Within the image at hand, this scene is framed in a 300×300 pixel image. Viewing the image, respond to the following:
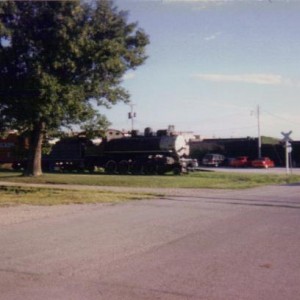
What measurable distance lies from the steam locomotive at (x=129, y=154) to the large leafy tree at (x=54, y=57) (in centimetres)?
Result: 812

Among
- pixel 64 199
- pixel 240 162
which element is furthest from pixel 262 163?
pixel 64 199

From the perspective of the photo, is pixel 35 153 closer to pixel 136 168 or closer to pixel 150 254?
pixel 136 168

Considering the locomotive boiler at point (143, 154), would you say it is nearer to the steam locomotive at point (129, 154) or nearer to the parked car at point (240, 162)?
the steam locomotive at point (129, 154)

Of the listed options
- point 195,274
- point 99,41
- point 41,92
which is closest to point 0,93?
point 41,92

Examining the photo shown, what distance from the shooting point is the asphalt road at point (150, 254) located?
6227 mm

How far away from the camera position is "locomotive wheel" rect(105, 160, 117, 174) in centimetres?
4009

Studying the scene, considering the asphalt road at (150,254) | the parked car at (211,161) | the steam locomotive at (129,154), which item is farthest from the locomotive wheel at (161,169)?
the parked car at (211,161)

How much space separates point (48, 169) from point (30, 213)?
3147 cm

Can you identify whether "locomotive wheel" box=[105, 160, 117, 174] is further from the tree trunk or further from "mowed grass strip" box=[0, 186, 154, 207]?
"mowed grass strip" box=[0, 186, 154, 207]

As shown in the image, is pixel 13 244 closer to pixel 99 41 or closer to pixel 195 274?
pixel 195 274

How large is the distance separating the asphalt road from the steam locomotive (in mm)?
23462

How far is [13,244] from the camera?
9.30m

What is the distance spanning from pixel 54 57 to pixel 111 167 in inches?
546

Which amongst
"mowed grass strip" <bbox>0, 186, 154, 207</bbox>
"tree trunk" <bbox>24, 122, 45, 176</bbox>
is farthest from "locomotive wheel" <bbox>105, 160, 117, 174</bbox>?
"mowed grass strip" <bbox>0, 186, 154, 207</bbox>
